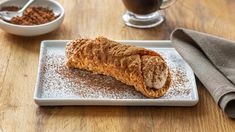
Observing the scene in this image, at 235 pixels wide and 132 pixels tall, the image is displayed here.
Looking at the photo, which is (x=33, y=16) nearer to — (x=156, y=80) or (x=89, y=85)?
(x=89, y=85)

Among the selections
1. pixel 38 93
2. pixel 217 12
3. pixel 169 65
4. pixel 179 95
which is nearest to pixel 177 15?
pixel 217 12

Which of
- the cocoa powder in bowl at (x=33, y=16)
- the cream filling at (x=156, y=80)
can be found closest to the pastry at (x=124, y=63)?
the cream filling at (x=156, y=80)

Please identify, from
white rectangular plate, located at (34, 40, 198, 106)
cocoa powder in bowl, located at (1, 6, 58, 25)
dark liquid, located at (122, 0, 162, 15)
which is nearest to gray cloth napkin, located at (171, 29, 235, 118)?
white rectangular plate, located at (34, 40, 198, 106)

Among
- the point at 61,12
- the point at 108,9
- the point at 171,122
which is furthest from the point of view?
the point at 108,9

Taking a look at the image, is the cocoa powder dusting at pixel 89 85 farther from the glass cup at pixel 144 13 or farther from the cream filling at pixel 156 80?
the glass cup at pixel 144 13

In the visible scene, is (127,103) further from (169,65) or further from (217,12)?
(217,12)

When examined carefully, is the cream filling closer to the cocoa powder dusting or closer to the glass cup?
the cocoa powder dusting
